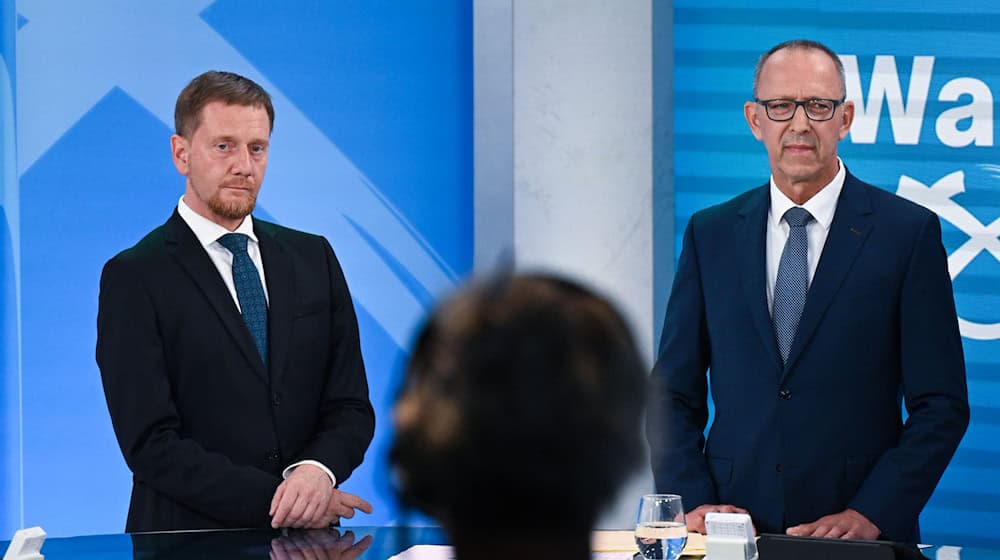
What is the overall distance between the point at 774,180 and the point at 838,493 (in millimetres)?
759

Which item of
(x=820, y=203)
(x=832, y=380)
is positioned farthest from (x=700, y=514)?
(x=820, y=203)

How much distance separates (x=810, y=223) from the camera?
2.94 meters

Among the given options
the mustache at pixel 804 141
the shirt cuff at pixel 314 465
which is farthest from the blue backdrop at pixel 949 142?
the shirt cuff at pixel 314 465

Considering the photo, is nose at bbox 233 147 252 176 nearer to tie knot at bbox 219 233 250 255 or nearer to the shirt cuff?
tie knot at bbox 219 233 250 255

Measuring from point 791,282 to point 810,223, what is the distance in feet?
0.55

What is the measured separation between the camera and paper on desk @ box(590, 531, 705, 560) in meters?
2.25

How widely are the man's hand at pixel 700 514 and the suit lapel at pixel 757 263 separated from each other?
383 mm

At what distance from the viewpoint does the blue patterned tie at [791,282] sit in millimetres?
2855

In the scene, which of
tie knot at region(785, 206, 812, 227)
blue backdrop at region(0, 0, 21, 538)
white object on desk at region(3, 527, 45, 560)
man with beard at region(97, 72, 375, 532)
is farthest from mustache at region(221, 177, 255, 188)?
blue backdrop at region(0, 0, 21, 538)

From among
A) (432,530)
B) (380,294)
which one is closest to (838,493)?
(432,530)

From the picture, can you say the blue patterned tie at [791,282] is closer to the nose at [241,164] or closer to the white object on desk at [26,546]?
the nose at [241,164]

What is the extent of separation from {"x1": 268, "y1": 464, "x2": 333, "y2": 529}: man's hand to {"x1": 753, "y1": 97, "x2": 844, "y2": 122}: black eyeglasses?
1368 mm

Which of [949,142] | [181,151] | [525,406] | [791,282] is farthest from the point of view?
[949,142]

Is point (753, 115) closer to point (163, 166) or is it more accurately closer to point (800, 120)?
point (800, 120)
